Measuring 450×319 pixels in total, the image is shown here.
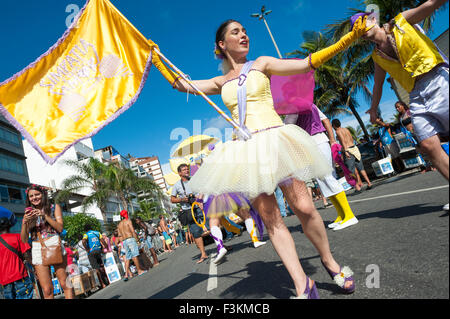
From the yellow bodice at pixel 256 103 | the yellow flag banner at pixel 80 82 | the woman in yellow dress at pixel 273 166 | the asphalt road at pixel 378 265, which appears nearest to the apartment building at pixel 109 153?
the yellow flag banner at pixel 80 82

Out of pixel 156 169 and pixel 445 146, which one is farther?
pixel 156 169

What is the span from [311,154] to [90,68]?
9.68 feet

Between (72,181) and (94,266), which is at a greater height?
(72,181)

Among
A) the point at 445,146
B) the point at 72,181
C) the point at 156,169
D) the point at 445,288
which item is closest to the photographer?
the point at 445,288

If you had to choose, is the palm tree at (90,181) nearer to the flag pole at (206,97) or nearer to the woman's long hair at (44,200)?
the woman's long hair at (44,200)

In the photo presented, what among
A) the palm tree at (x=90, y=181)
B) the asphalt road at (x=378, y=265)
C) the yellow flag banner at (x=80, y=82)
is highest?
the palm tree at (x=90, y=181)

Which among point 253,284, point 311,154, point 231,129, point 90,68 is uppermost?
point 90,68

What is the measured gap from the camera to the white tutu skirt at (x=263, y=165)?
6.68 ft

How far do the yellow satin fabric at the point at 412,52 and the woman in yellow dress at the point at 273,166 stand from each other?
0.87ft

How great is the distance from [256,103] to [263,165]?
0.59 m

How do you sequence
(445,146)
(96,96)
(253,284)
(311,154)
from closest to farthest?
(445,146), (311,154), (253,284), (96,96)

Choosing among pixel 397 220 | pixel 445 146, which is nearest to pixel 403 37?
pixel 445 146

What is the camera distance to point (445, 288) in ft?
4.09

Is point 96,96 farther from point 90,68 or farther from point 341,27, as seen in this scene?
point 341,27
